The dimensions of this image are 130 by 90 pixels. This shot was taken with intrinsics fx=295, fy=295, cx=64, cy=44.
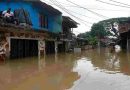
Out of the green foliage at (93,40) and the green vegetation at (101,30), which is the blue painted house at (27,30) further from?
the green vegetation at (101,30)

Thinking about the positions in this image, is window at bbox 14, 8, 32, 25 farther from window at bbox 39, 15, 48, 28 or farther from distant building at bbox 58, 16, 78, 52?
distant building at bbox 58, 16, 78, 52

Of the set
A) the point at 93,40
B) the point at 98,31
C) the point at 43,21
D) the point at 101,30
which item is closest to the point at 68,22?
the point at 43,21

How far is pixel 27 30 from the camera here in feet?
80.7

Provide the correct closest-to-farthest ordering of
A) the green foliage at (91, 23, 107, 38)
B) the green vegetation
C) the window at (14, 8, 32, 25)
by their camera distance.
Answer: the window at (14, 8, 32, 25)
the green vegetation
the green foliage at (91, 23, 107, 38)

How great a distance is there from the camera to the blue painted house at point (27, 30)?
2185cm

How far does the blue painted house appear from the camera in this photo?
21.8 metres

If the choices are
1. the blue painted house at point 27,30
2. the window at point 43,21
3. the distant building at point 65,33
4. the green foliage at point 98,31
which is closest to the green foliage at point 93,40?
the green foliage at point 98,31

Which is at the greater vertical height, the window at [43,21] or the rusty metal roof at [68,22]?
the rusty metal roof at [68,22]

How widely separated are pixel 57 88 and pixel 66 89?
429 millimetres

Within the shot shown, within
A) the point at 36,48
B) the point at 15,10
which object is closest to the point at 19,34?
the point at 15,10

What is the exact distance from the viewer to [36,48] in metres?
29.8

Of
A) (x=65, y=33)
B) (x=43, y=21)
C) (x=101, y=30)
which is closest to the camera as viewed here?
(x=43, y=21)

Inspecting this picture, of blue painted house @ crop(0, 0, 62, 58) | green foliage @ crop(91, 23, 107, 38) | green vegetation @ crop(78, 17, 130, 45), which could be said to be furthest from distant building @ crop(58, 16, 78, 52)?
green foliage @ crop(91, 23, 107, 38)

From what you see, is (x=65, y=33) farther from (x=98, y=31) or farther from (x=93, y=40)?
(x=98, y=31)
